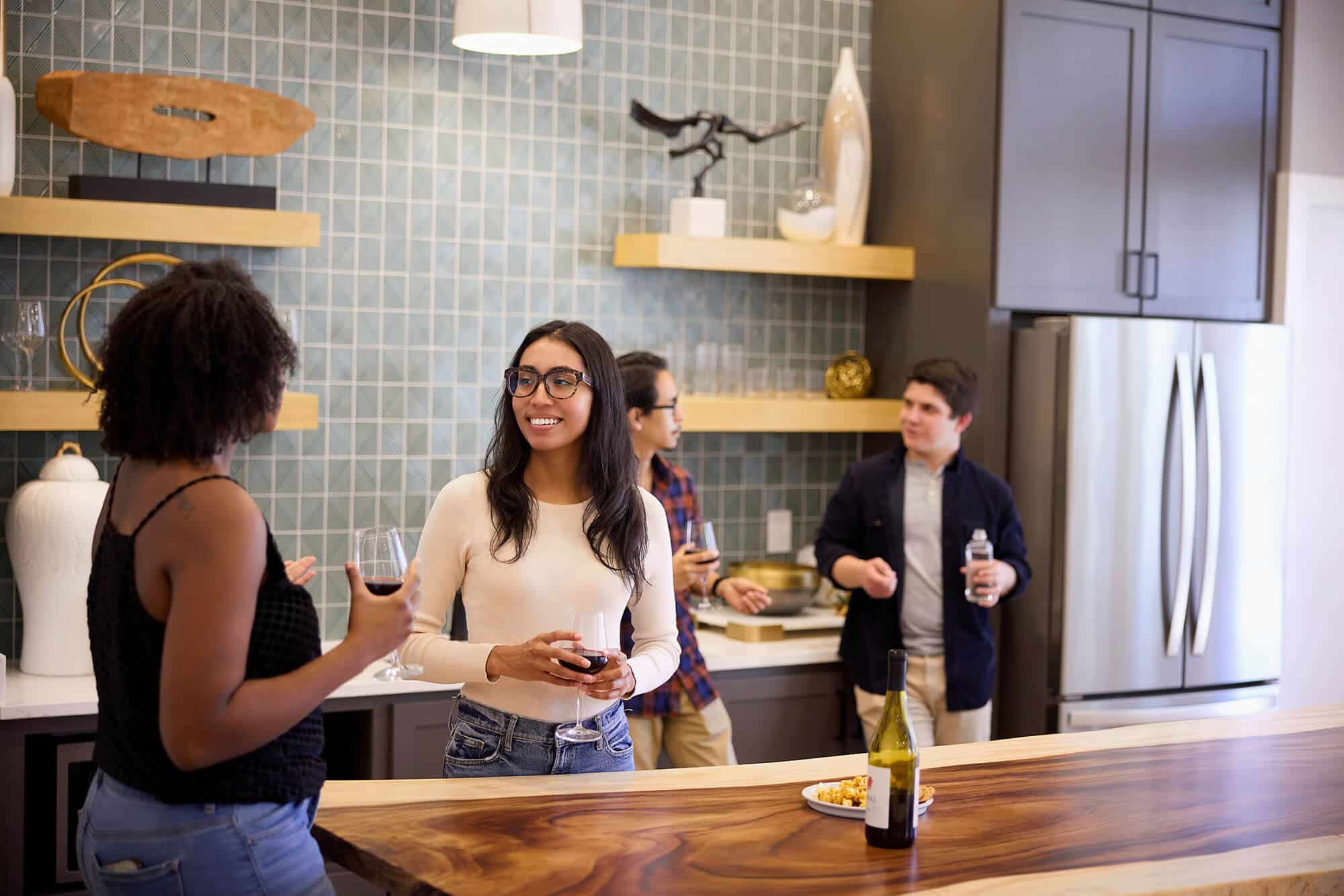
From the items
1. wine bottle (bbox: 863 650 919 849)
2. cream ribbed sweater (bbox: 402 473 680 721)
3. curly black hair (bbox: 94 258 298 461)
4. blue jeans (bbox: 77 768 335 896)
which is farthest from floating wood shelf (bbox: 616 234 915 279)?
blue jeans (bbox: 77 768 335 896)

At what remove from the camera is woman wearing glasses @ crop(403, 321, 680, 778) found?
233cm

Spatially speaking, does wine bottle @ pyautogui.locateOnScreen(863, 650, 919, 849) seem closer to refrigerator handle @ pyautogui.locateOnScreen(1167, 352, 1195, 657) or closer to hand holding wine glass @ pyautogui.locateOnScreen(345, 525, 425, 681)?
hand holding wine glass @ pyautogui.locateOnScreen(345, 525, 425, 681)

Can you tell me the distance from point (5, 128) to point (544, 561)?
1779 mm

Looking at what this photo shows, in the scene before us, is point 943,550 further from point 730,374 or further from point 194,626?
point 194,626

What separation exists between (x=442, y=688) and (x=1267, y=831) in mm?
1907

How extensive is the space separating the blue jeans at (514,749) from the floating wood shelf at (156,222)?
1548mm

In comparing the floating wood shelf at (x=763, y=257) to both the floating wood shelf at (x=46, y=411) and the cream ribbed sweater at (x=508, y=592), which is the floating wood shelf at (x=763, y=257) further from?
the cream ribbed sweater at (x=508, y=592)

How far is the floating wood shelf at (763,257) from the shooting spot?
3994 mm

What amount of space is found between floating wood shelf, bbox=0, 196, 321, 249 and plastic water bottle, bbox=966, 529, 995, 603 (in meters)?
1.73

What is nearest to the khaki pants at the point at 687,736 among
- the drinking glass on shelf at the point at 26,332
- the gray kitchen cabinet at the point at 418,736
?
the gray kitchen cabinet at the point at 418,736

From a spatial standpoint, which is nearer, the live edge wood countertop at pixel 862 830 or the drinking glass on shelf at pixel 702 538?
the live edge wood countertop at pixel 862 830

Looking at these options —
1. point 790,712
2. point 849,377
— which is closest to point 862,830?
point 790,712

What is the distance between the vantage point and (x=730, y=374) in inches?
165

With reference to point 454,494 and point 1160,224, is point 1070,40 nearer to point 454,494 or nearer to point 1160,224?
point 1160,224
